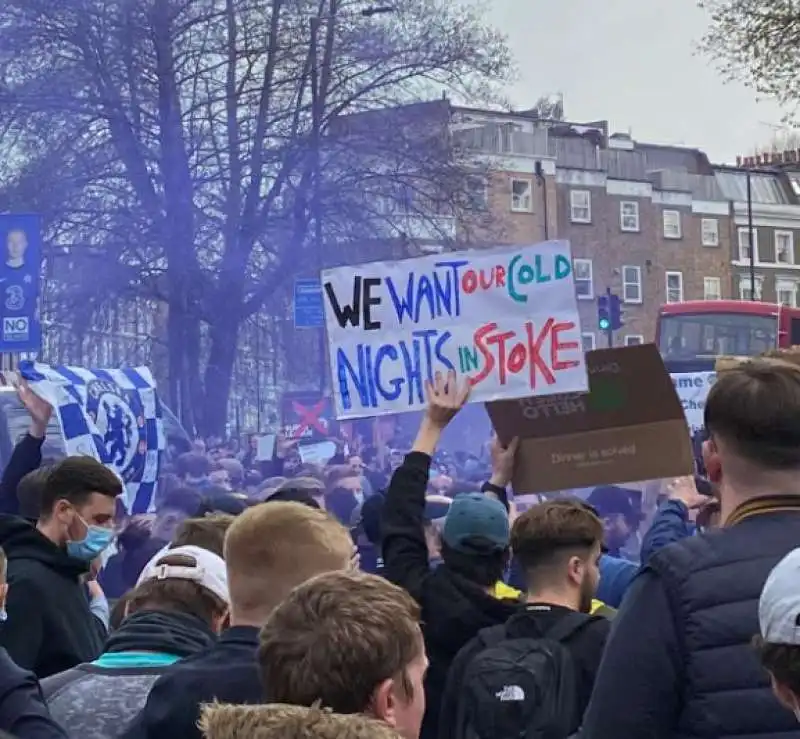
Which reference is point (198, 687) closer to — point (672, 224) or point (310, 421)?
point (310, 421)

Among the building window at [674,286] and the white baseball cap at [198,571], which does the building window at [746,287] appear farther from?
the white baseball cap at [198,571]

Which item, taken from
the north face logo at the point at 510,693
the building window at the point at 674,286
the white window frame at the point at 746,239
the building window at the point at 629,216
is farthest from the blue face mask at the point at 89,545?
the white window frame at the point at 746,239

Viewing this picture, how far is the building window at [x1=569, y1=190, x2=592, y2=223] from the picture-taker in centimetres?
6456

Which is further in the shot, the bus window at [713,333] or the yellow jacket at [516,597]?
the bus window at [713,333]

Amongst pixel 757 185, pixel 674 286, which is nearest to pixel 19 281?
pixel 674 286

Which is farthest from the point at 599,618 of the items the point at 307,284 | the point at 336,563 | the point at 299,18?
the point at 299,18

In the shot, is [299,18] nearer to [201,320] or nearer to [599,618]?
[201,320]

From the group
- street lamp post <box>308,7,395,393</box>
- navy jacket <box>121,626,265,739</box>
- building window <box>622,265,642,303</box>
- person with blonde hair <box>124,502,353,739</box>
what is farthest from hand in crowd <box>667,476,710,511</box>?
building window <box>622,265,642,303</box>

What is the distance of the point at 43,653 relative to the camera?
465 centimetres

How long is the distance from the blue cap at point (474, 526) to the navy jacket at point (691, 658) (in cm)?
161

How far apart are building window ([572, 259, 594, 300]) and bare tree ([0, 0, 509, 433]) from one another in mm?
32859

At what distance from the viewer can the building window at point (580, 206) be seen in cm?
6456

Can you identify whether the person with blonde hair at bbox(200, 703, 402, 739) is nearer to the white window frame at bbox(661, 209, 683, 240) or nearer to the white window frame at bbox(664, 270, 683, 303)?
the white window frame at bbox(664, 270, 683, 303)

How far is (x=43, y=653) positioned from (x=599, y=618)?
5.32ft
